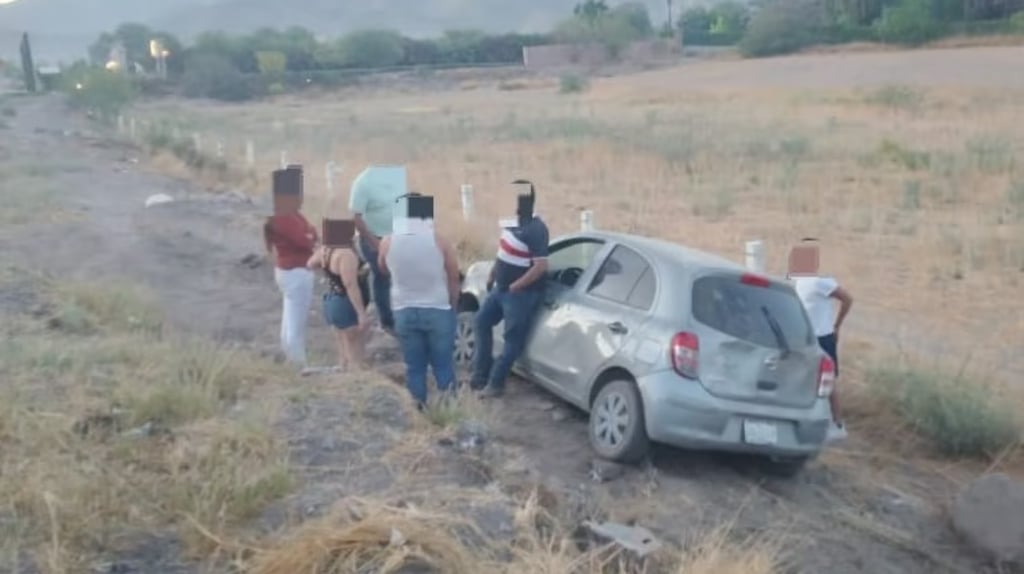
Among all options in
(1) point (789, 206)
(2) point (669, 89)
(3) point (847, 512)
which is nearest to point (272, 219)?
(3) point (847, 512)

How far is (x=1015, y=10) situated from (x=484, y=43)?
37.2 meters

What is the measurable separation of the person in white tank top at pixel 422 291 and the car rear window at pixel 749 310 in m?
1.66

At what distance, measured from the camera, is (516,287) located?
9922mm

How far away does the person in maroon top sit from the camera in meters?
10.2

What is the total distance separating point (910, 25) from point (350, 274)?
74978mm

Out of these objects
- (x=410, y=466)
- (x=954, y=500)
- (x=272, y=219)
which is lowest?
(x=954, y=500)

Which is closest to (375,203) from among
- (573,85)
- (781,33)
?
(573,85)

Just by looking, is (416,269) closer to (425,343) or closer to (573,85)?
(425,343)

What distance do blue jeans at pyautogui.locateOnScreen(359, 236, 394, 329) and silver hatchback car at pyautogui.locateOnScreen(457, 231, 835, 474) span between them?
2.06 meters

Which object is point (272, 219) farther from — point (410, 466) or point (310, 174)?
point (310, 174)

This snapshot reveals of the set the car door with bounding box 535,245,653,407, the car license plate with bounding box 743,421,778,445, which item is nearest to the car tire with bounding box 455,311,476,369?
the car door with bounding box 535,245,653,407

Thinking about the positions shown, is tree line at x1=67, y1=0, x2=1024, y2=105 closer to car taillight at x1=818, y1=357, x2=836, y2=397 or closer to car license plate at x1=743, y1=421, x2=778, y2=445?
car taillight at x1=818, y1=357, x2=836, y2=397

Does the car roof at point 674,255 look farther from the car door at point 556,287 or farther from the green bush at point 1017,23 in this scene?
the green bush at point 1017,23

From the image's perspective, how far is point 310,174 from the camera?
100ft
